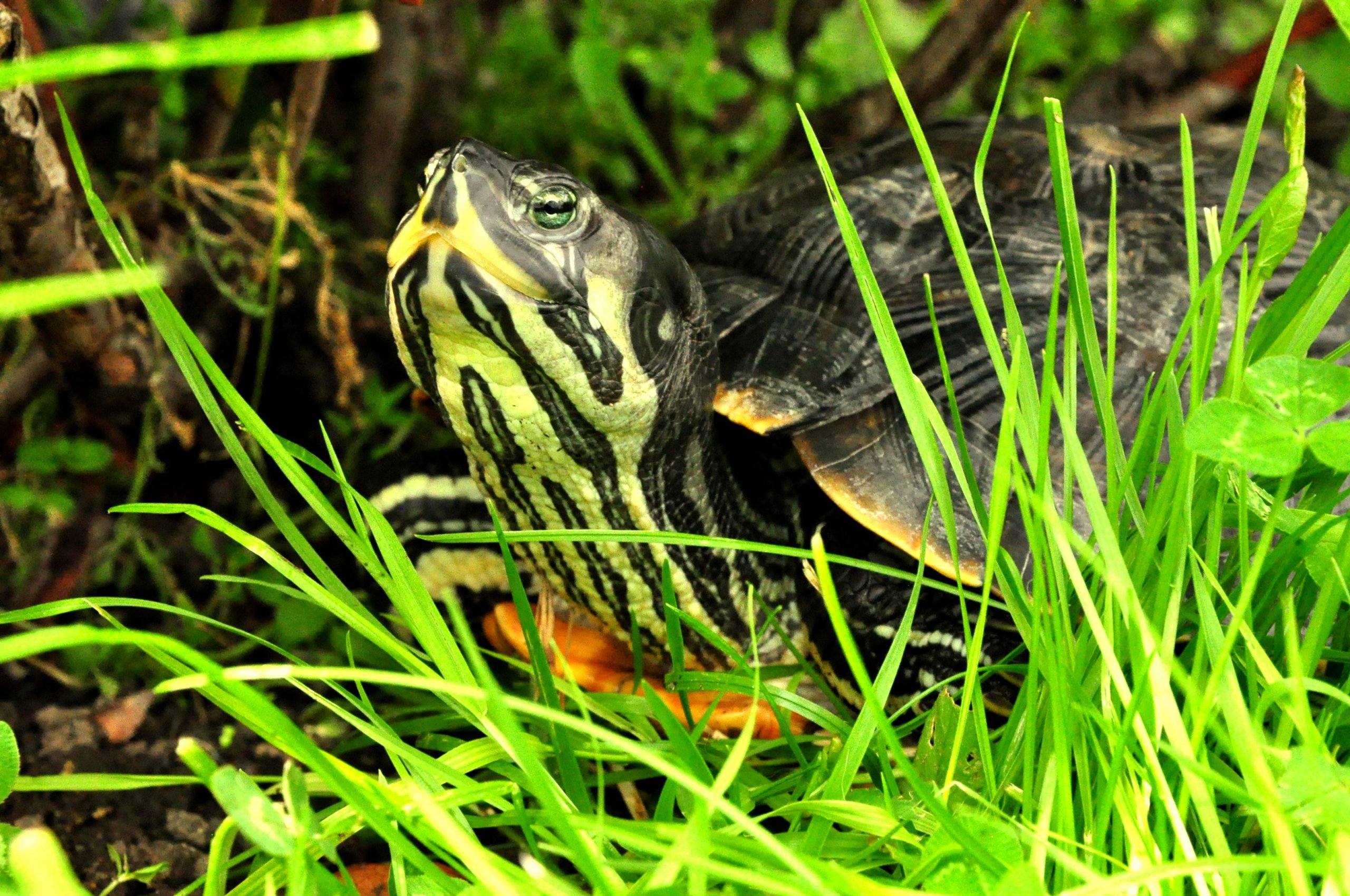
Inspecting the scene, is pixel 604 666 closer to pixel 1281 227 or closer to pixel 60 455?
pixel 60 455

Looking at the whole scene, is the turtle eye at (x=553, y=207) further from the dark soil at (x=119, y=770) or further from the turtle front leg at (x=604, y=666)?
the dark soil at (x=119, y=770)

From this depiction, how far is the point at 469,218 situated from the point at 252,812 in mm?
516

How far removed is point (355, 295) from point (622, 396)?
3.12ft

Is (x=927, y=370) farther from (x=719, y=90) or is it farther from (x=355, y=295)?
(x=355, y=295)

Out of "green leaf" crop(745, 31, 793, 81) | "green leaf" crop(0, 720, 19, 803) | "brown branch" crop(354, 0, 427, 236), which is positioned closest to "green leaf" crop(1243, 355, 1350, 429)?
"green leaf" crop(0, 720, 19, 803)

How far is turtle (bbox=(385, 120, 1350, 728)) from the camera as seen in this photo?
1031mm

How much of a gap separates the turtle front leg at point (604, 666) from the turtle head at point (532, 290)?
0.36 meters

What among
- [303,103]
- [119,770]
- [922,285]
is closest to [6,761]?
[119,770]

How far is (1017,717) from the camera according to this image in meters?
0.95

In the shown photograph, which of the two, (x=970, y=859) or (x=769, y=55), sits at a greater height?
(x=769, y=55)

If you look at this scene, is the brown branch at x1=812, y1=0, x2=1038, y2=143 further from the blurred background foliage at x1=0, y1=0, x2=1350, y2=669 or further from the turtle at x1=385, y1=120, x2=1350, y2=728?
the turtle at x1=385, y1=120, x2=1350, y2=728

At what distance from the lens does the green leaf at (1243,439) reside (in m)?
0.80

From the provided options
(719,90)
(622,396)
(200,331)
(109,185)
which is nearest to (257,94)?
(109,185)

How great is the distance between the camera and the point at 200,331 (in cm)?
170
